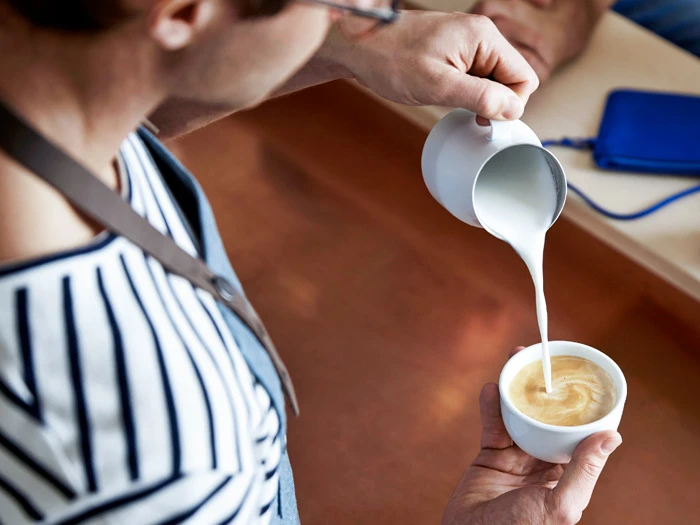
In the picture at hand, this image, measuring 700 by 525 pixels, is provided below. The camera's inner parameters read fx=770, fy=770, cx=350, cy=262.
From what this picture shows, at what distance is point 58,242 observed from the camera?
0.56 metres

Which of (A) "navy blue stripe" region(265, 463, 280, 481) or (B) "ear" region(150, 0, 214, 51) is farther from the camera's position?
(A) "navy blue stripe" region(265, 463, 280, 481)

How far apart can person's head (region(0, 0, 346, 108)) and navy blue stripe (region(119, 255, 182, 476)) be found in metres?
0.15

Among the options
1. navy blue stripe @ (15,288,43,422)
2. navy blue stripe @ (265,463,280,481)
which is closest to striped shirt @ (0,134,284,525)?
navy blue stripe @ (15,288,43,422)

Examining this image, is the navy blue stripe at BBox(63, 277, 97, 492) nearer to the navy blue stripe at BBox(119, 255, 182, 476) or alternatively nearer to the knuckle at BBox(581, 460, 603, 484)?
the navy blue stripe at BBox(119, 255, 182, 476)

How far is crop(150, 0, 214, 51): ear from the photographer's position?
48cm

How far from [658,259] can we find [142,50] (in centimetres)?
131

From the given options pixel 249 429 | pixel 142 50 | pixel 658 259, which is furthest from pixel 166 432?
pixel 658 259

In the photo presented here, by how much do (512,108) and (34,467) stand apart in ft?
1.93

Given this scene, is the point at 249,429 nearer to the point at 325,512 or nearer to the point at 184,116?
the point at 184,116

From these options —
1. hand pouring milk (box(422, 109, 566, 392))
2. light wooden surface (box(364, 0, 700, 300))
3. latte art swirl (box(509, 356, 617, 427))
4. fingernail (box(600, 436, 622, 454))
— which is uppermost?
hand pouring milk (box(422, 109, 566, 392))

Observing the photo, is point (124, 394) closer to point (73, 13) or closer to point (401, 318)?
point (73, 13)

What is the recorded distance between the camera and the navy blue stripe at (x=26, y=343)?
527mm

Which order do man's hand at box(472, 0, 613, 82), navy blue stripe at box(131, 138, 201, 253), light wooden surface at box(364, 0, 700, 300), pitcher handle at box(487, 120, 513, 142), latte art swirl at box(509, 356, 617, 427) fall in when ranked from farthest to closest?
man's hand at box(472, 0, 613, 82) → light wooden surface at box(364, 0, 700, 300) → latte art swirl at box(509, 356, 617, 427) → pitcher handle at box(487, 120, 513, 142) → navy blue stripe at box(131, 138, 201, 253)

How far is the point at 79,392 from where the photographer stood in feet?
1.77
